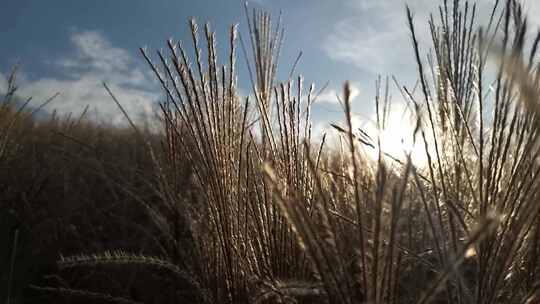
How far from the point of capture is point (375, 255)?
56cm

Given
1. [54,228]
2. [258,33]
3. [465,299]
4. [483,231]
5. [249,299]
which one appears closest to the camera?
[483,231]

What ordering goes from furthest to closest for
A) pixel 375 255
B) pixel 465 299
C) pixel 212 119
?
pixel 212 119, pixel 465 299, pixel 375 255

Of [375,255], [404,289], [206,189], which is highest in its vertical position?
[206,189]

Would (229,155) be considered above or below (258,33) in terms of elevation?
below

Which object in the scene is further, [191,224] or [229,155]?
[191,224]

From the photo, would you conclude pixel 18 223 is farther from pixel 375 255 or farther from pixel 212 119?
pixel 375 255

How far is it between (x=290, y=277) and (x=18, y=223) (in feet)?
4.31

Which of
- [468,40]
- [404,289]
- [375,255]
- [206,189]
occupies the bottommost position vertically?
[404,289]

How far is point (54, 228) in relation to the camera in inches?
94.0

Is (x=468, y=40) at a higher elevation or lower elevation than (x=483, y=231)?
higher

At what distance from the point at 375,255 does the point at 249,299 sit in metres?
0.57

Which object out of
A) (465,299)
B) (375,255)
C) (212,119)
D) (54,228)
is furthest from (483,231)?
(54,228)

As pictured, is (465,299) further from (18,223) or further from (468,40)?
(18,223)

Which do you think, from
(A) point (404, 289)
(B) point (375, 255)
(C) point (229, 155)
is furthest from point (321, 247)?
(A) point (404, 289)
